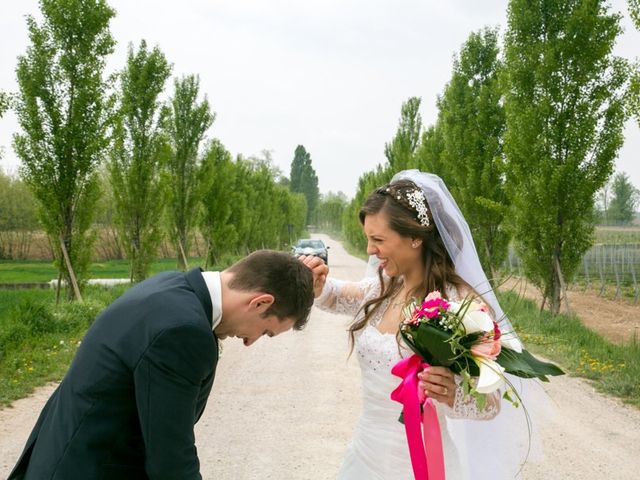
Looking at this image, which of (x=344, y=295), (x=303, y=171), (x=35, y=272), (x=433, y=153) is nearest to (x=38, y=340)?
(x=344, y=295)

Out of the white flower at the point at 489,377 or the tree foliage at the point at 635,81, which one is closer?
the white flower at the point at 489,377

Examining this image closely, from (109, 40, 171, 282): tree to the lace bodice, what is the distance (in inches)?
504

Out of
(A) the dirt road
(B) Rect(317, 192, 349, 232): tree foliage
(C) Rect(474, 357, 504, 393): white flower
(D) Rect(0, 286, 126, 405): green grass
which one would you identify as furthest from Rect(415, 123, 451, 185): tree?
(B) Rect(317, 192, 349, 232): tree foliage

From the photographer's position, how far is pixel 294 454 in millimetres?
5480

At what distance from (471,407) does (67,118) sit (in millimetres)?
11366

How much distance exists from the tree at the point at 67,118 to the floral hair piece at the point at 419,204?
10103 mm

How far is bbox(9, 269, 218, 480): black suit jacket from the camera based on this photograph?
1830 millimetres

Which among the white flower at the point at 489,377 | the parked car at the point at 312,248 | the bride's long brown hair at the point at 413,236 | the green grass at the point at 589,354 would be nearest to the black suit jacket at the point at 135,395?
the white flower at the point at 489,377

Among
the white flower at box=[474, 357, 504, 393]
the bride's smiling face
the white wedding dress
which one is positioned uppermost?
the bride's smiling face

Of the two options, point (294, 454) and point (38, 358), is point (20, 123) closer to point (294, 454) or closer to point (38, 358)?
point (38, 358)

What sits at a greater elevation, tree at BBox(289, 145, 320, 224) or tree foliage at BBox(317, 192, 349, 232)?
tree at BBox(289, 145, 320, 224)

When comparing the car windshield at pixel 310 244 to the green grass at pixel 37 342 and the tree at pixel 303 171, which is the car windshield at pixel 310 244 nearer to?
the green grass at pixel 37 342

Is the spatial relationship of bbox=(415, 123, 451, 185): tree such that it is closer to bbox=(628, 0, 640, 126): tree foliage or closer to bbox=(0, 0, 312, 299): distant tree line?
bbox=(0, 0, 312, 299): distant tree line

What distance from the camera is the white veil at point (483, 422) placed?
3021mm
